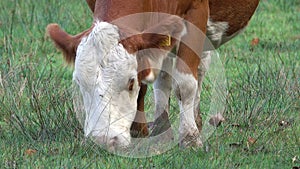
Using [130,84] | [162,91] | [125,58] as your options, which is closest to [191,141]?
[130,84]

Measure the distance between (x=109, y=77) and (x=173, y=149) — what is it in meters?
0.94

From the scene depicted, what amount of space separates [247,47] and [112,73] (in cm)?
444

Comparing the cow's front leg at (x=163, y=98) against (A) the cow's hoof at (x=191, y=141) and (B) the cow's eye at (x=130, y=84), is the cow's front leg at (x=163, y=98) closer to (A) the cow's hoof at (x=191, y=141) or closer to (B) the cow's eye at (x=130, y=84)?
(A) the cow's hoof at (x=191, y=141)

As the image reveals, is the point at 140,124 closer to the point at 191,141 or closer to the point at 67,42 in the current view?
the point at 191,141

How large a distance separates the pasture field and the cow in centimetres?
22

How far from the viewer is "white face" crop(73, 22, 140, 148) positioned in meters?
5.19

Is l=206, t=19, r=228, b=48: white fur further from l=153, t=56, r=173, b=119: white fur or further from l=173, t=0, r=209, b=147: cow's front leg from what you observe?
l=173, t=0, r=209, b=147: cow's front leg

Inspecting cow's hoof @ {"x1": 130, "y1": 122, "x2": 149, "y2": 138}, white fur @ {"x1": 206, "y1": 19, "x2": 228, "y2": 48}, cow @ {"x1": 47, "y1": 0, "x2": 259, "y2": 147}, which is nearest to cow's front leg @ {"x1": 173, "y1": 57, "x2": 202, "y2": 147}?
cow @ {"x1": 47, "y1": 0, "x2": 259, "y2": 147}

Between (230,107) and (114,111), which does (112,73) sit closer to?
(114,111)

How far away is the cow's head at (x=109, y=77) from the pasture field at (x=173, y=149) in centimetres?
18

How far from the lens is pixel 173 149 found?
232 inches

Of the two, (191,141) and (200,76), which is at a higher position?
(191,141)

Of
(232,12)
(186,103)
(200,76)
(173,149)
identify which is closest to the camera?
(173,149)

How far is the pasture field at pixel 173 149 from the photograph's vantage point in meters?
5.40
